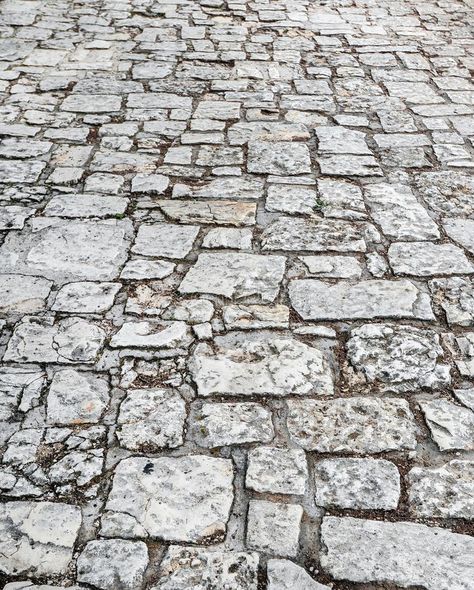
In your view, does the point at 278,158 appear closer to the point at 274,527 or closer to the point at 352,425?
the point at 352,425

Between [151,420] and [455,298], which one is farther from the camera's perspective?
[455,298]

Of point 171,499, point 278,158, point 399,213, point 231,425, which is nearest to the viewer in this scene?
point 171,499

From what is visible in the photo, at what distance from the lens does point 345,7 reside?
Result: 24.0ft

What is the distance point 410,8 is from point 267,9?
1.58 m

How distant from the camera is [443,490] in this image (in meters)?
2.08

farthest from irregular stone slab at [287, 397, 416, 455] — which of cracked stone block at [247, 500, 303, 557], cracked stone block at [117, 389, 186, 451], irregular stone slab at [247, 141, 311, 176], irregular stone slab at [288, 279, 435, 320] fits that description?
irregular stone slab at [247, 141, 311, 176]

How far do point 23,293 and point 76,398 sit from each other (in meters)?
0.75

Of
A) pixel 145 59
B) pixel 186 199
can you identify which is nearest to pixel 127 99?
pixel 145 59

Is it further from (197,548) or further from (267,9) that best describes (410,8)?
(197,548)

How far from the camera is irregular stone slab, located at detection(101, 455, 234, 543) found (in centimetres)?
195

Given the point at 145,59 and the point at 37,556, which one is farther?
the point at 145,59

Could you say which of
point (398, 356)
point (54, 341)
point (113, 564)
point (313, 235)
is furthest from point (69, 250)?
point (113, 564)

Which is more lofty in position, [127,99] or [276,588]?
[276,588]

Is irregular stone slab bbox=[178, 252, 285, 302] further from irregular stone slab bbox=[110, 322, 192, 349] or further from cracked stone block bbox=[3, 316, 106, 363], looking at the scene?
cracked stone block bbox=[3, 316, 106, 363]
